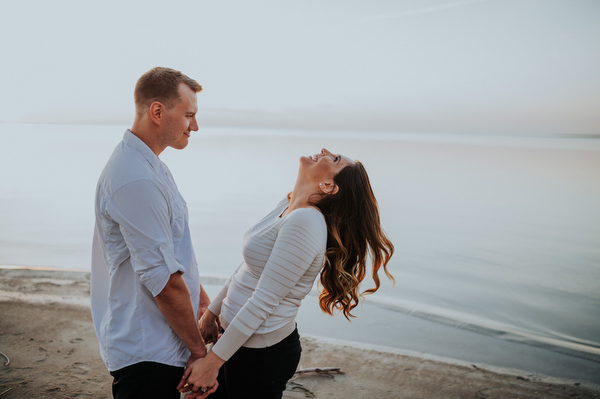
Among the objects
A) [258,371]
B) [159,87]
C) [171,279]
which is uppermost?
[159,87]

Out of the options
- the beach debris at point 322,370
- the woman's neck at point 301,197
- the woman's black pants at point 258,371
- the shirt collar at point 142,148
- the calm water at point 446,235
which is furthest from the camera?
the calm water at point 446,235

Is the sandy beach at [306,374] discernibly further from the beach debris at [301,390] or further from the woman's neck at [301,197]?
the woman's neck at [301,197]

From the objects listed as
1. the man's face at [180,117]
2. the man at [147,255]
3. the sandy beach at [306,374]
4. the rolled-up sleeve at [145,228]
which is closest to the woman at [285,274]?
the man at [147,255]

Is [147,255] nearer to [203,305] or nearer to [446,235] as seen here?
[203,305]

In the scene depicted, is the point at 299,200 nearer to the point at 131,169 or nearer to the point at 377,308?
the point at 131,169

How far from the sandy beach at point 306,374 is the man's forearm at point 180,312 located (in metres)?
1.66

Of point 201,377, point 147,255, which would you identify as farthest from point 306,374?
point 147,255

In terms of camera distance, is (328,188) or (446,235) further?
(446,235)

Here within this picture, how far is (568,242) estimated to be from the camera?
960 centimetres

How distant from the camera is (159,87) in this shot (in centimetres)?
183

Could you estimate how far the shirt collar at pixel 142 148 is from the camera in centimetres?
182

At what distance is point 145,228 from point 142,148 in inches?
14.4

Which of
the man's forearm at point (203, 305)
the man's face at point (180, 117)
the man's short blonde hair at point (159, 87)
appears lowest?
the man's forearm at point (203, 305)

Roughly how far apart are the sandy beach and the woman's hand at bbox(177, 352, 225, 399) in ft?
5.10
